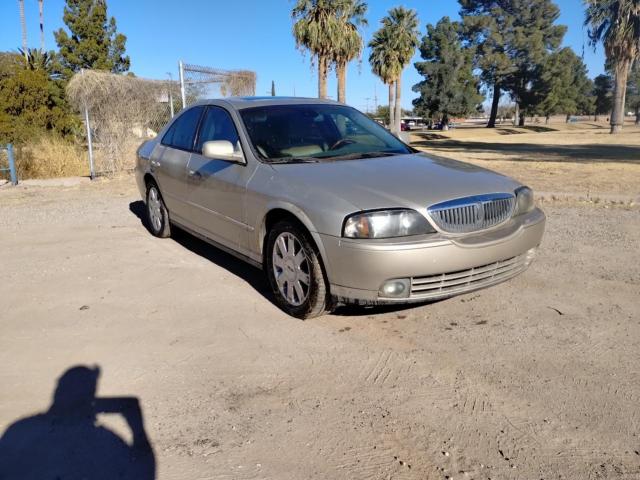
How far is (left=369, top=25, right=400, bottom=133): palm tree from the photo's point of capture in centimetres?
3778

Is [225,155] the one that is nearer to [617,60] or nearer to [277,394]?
[277,394]

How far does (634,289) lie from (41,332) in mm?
4541

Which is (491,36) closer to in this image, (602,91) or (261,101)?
(602,91)

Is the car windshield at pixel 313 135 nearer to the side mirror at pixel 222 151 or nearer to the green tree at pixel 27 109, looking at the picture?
the side mirror at pixel 222 151

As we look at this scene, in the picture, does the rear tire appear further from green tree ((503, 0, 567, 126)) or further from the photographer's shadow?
green tree ((503, 0, 567, 126))

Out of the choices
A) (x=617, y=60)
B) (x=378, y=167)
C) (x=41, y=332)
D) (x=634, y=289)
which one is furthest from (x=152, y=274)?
(x=617, y=60)

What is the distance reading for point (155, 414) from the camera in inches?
109

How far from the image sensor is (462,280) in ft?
11.7

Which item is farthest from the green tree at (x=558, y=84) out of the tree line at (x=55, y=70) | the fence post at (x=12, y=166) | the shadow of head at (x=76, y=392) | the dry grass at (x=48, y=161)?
the shadow of head at (x=76, y=392)

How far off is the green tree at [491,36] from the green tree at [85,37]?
47.8m

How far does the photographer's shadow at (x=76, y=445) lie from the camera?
2342 mm

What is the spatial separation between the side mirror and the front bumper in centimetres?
125

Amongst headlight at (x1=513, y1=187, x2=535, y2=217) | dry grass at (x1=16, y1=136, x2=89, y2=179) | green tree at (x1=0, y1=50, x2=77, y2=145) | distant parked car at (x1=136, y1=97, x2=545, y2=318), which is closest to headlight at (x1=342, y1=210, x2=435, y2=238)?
distant parked car at (x1=136, y1=97, x2=545, y2=318)

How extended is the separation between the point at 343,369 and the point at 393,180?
1.34 metres
